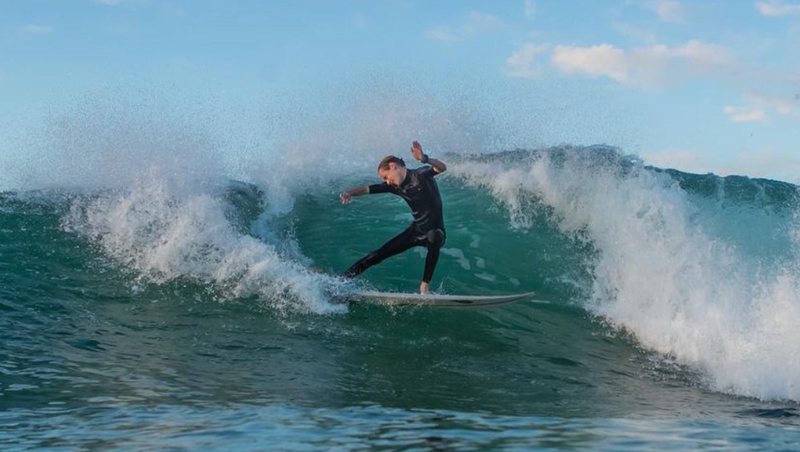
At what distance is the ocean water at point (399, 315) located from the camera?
5074mm

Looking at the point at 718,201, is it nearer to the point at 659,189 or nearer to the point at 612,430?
the point at 659,189

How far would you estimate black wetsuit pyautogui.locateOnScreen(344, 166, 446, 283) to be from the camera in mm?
9453

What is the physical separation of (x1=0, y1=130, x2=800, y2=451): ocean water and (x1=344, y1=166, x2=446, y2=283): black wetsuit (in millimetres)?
600

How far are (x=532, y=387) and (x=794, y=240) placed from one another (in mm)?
9445

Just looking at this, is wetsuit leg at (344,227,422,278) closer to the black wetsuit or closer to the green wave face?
the black wetsuit

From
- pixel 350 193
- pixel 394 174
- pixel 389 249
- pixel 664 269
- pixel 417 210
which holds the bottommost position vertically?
pixel 664 269

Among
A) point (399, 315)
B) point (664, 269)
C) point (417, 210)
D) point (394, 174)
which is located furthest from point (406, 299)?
point (664, 269)

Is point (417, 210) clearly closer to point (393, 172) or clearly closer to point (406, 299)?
point (393, 172)

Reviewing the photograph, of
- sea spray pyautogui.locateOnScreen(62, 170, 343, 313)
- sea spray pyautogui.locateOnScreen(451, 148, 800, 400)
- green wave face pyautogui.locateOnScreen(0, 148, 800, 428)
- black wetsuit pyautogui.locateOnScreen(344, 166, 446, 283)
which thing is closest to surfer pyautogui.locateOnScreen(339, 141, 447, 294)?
black wetsuit pyautogui.locateOnScreen(344, 166, 446, 283)

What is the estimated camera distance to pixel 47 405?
5273mm

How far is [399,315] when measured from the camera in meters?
9.09

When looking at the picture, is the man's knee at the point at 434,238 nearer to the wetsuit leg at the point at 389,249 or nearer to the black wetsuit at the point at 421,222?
the black wetsuit at the point at 421,222

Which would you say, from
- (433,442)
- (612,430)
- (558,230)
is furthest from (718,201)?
(433,442)

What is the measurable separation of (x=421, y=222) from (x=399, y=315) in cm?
116
